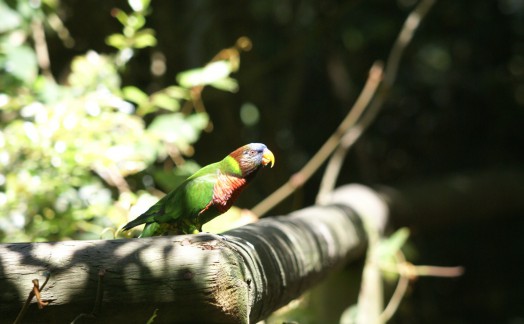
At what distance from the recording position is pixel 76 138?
93.7 inches

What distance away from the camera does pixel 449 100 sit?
498cm

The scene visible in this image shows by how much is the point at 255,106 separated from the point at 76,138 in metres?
1.79

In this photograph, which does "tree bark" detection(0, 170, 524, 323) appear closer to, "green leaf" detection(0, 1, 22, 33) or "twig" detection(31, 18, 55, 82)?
"green leaf" detection(0, 1, 22, 33)

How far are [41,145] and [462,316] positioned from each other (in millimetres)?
3866

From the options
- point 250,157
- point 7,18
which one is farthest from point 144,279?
point 7,18

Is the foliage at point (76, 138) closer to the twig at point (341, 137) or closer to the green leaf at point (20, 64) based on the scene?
the green leaf at point (20, 64)

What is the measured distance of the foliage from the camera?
91.3 inches

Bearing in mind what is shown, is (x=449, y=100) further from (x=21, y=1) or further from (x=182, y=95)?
(x=21, y=1)

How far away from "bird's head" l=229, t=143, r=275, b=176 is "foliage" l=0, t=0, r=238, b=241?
21.1 inches

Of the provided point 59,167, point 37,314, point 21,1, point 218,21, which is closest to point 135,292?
point 37,314

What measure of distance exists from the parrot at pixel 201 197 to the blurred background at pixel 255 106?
372mm

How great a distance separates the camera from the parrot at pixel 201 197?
5.26ft

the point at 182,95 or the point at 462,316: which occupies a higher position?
the point at 182,95

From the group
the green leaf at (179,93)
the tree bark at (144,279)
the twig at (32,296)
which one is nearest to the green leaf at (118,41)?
the green leaf at (179,93)
